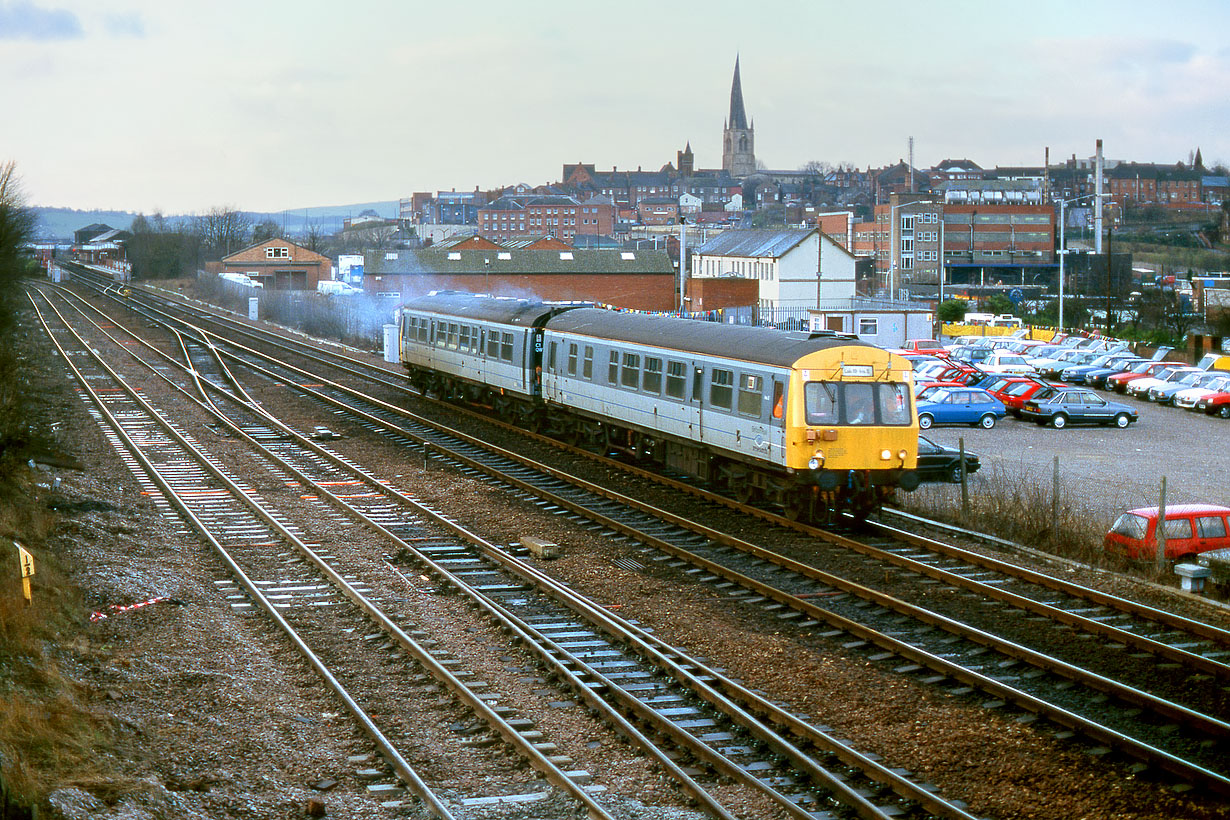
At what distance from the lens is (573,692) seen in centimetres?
1184

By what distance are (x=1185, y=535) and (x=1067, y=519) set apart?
77.5 inches

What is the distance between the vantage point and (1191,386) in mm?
44031

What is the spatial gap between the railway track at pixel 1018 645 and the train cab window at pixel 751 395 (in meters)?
2.14

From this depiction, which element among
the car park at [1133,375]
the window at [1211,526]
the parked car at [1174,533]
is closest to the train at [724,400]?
the parked car at [1174,533]

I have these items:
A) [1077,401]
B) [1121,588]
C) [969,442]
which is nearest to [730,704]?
[1121,588]

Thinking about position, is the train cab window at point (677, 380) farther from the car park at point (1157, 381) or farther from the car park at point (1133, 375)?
the car park at point (1133, 375)

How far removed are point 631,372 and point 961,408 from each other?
15504mm

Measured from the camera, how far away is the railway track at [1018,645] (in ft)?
34.0

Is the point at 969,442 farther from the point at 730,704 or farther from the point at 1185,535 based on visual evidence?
the point at 730,704

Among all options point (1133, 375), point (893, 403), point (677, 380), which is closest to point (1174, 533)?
point (893, 403)

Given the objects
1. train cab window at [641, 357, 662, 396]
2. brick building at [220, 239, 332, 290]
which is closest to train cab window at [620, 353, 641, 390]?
train cab window at [641, 357, 662, 396]

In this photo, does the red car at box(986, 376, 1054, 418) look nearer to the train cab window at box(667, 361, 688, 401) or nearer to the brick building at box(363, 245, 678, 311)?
the train cab window at box(667, 361, 688, 401)

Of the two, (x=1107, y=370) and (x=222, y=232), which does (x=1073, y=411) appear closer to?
(x=1107, y=370)

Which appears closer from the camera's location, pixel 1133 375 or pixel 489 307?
pixel 489 307
